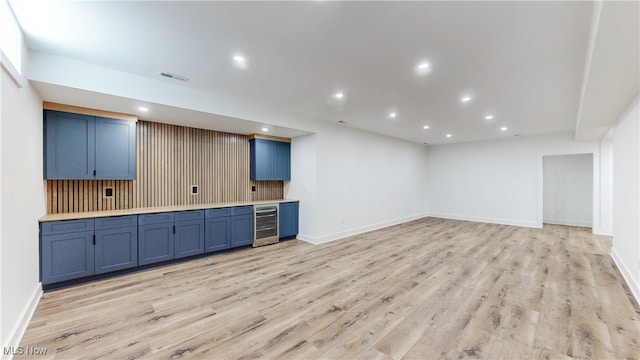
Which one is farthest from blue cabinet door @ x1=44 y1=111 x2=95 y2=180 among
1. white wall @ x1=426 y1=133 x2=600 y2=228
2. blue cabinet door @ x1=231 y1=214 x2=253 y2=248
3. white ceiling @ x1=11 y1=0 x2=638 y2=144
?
white wall @ x1=426 y1=133 x2=600 y2=228

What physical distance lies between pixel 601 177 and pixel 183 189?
9603 mm

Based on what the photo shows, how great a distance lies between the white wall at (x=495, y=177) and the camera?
6973mm

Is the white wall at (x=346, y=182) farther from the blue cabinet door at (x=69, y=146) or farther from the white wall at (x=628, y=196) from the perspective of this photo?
the white wall at (x=628, y=196)

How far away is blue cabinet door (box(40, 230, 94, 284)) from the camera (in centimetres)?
298

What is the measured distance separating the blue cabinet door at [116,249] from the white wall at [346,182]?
3118mm

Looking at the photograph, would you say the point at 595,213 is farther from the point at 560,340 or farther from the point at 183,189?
the point at 183,189

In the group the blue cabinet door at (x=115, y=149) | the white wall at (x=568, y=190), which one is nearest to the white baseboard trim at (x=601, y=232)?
the white wall at (x=568, y=190)

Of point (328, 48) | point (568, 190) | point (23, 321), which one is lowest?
point (23, 321)

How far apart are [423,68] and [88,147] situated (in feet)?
14.9

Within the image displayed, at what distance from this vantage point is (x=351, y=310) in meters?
2.65

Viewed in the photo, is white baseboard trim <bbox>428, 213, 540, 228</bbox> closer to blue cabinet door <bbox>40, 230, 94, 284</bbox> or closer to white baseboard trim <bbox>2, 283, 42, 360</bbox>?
blue cabinet door <bbox>40, 230, 94, 284</bbox>

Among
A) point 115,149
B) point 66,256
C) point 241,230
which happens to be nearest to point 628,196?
point 241,230

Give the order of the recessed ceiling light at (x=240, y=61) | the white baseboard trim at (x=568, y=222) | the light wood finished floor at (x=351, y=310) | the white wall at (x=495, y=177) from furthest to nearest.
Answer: the white baseboard trim at (x=568, y=222), the white wall at (x=495, y=177), the recessed ceiling light at (x=240, y=61), the light wood finished floor at (x=351, y=310)

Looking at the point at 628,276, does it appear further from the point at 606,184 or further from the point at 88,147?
the point at 88,147
